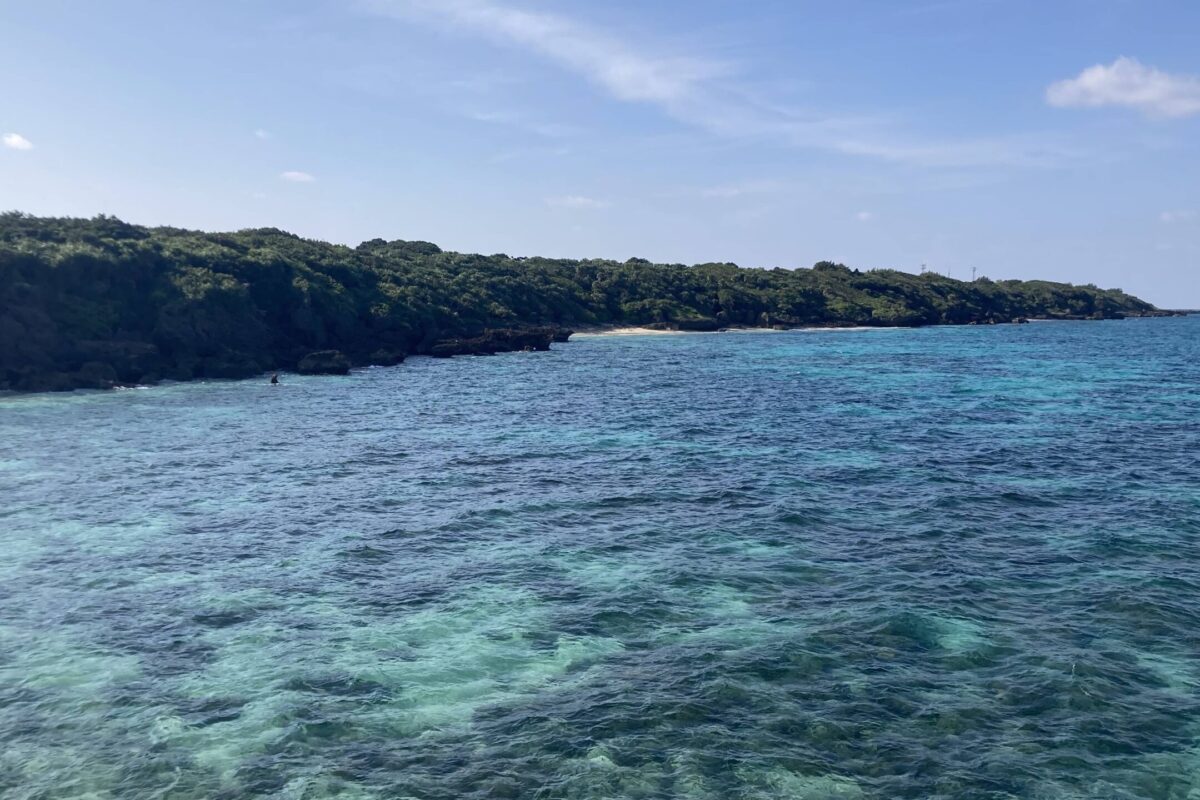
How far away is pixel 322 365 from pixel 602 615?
7271 centimetres

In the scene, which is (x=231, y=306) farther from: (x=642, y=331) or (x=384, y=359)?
(x=642, y=331)

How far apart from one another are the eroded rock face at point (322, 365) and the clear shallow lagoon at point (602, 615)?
3785 cm

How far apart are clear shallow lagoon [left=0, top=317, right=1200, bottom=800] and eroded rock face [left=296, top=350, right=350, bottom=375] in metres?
37.8

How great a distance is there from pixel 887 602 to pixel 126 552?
25.3 m

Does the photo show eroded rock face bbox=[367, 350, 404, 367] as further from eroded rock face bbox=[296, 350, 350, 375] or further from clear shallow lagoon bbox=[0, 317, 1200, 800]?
clear shallow lagoon bbox=[0, 317, 1200, 800]

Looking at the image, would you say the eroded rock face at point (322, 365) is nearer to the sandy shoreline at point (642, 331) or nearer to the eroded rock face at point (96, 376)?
the eroded rock face at point (96, 376)

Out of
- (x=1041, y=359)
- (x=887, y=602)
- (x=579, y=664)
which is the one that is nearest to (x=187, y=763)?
(x=579, y=664)

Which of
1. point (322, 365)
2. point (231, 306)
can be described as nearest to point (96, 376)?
point (322, 365)

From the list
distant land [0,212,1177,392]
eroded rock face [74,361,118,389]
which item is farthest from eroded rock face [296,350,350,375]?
eroded rock face [74,361,118,389]

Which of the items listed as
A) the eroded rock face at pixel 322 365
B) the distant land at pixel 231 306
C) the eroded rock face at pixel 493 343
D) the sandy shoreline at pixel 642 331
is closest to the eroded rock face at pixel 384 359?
the distant land at pixel 231 306

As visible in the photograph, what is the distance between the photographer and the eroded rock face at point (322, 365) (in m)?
86.8

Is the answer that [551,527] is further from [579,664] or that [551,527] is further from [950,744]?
[950,744]

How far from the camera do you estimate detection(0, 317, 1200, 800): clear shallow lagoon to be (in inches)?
591

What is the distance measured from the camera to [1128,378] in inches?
3150
